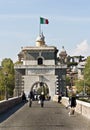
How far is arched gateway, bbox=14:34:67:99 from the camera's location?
112 meters

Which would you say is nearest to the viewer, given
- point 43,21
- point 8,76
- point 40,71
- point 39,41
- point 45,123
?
point 45,123

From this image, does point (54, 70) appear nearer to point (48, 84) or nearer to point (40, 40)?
point (48, 84)

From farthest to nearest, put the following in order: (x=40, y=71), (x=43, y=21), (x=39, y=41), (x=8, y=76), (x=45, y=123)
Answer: (x=8, y=76) → (x=39, y=41) → (x=40, y=71) → (x=43, y=21) → (x=45, y=123)

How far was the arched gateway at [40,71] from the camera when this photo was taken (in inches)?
4395

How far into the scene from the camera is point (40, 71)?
113875 millimetres

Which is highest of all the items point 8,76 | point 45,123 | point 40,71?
point 8,76

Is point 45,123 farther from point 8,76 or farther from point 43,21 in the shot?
point 8,76

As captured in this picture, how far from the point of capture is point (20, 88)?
112m

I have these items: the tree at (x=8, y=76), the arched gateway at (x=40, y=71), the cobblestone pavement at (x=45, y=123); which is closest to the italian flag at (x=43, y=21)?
the arched gateway at (x=40, y=71)

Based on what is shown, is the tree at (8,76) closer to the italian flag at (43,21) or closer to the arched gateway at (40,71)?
the arched gateway at (40,71)

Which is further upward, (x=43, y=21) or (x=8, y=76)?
(x=43, y=21)

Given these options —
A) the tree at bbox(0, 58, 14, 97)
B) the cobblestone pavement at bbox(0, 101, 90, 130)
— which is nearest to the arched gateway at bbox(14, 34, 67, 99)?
the tree at bbox(0, 58, 14, 97)

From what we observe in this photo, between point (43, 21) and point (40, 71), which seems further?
point (40, 71)

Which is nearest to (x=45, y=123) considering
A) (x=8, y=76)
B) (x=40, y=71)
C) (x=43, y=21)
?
(x=43, y=21)
